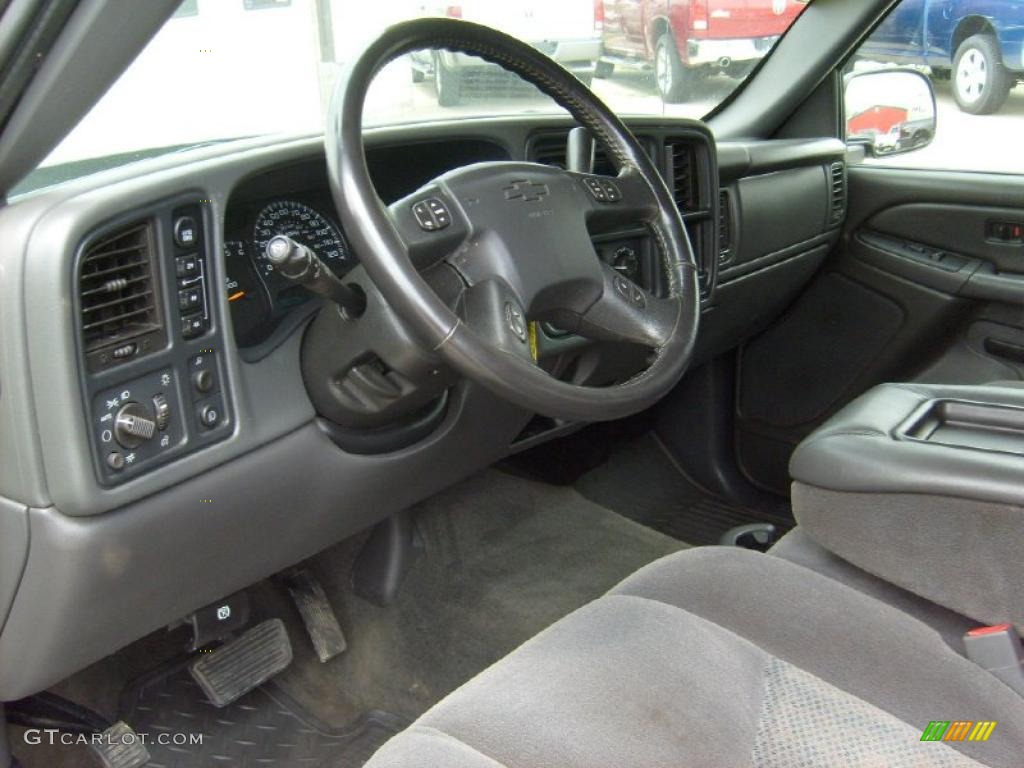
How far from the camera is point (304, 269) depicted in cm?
115

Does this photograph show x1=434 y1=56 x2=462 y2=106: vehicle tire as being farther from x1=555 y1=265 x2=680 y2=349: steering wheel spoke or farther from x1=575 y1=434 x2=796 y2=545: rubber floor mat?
x1=575 y1=434 x2=796 y2=545: rubber floor mat

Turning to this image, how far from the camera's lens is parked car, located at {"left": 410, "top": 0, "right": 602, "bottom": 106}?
191cm

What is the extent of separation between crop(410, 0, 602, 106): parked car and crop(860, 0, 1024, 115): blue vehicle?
2.41 ft

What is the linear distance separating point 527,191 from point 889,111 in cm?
175

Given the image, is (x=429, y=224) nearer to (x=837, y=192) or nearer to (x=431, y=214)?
(x=431, y=214)

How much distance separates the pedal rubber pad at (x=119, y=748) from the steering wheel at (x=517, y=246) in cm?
101

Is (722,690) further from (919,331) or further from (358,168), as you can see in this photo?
(919,331)

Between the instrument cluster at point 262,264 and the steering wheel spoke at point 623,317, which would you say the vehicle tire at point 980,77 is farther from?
the instrument cluster at point 262,264

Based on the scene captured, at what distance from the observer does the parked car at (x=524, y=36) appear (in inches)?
75.1

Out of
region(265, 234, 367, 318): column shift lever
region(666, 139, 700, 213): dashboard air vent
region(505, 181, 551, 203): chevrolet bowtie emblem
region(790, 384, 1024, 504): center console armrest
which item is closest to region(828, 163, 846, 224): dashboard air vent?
region(666, 139, 700, 213): dashboard air vent

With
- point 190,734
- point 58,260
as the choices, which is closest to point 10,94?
point 58,260

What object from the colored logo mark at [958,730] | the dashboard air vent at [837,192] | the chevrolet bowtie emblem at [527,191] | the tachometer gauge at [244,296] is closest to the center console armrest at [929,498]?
the colored logo mark at [958,730]

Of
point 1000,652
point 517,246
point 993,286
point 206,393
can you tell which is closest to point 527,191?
point 517,246

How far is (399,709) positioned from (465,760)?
1080mm
